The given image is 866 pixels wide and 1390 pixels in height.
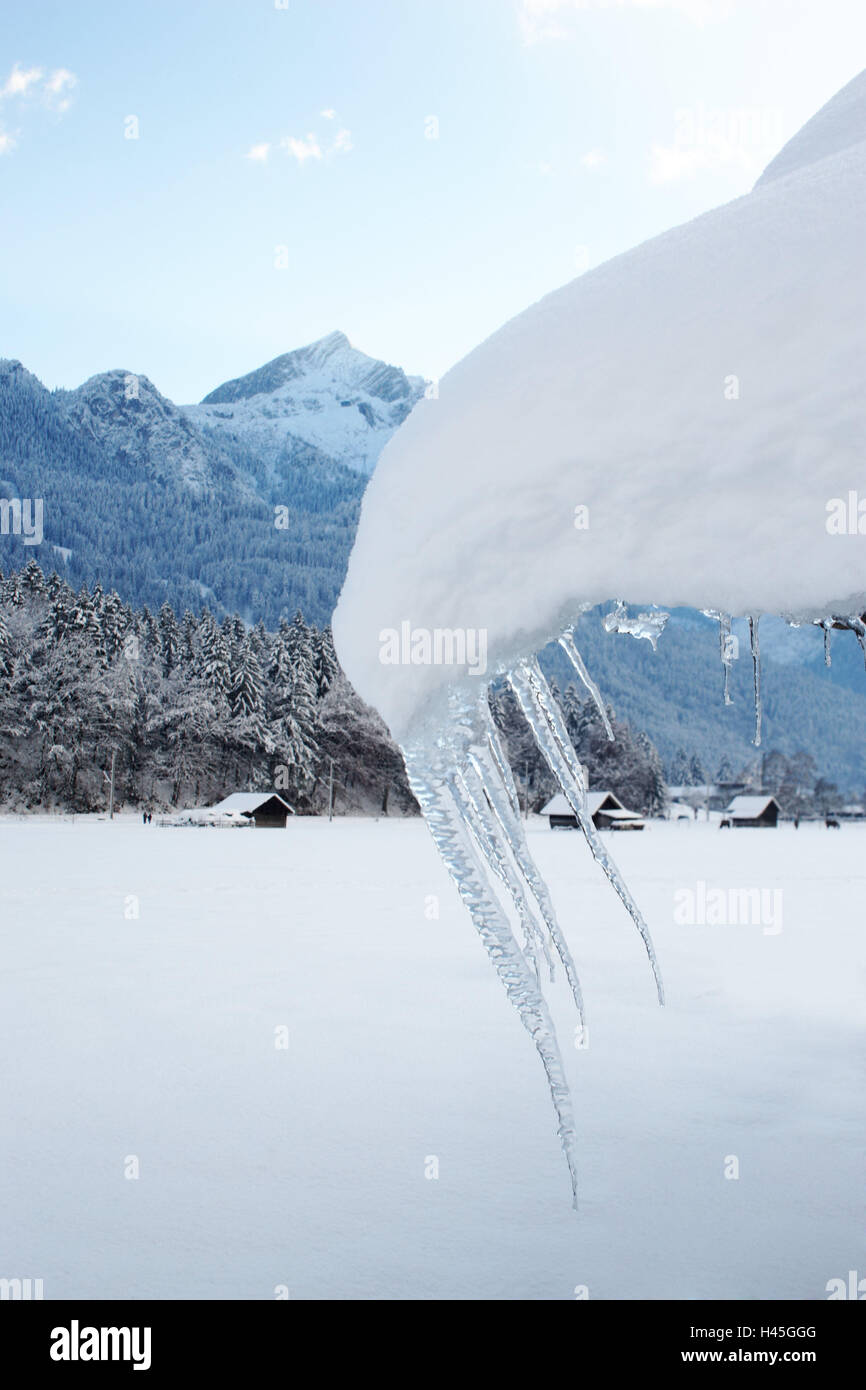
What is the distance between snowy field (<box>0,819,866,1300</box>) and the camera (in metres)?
2.67

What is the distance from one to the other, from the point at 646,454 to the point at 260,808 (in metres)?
37.6

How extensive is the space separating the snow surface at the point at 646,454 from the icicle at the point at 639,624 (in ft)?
3.19

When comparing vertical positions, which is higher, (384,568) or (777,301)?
(777,301)

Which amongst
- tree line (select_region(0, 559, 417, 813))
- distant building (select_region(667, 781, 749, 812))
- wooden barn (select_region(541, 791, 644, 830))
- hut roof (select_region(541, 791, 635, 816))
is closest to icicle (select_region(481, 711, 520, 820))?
tree line (select_region(0, 559, 417, 813))

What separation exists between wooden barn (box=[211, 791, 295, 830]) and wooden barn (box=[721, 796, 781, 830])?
30.5 metres

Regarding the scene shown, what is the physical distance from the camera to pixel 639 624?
3213mm

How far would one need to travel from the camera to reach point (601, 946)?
8.31m

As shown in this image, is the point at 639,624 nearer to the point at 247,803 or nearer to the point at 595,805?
the point at 247,803
